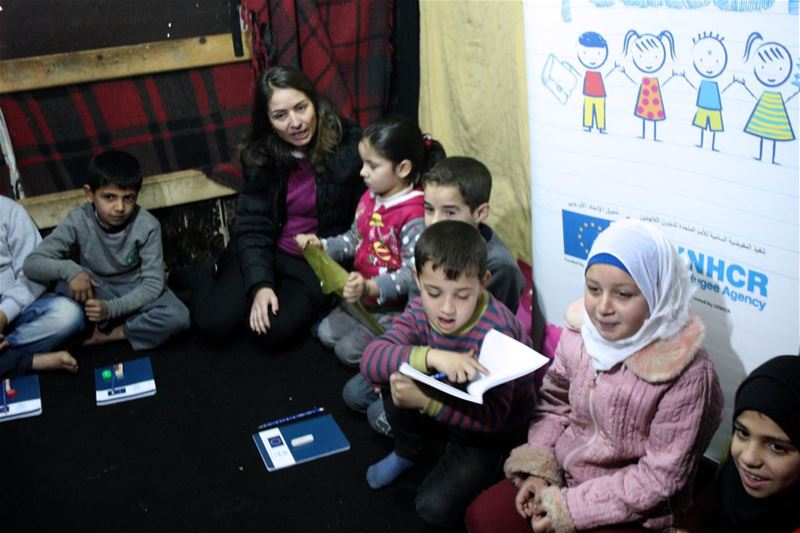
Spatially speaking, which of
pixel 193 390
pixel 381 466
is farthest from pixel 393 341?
pixel 193 390

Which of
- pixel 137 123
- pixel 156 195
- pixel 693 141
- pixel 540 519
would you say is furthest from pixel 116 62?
pixel 540 519

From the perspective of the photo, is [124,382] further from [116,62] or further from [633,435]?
[633,435]

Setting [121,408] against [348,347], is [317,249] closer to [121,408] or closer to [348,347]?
[348,347]

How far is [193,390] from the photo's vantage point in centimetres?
247

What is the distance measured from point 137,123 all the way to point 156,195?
10.7 inches

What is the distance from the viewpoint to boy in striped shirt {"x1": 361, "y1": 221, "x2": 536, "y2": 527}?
1.78m

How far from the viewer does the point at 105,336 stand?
2.70m

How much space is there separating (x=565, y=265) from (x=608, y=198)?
247mm

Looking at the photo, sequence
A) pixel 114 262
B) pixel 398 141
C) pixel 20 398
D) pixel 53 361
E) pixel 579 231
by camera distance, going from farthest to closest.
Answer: pixel 114 262, pixel 53 361, pixel 20 398, pixel 398 141, pixel 579 231

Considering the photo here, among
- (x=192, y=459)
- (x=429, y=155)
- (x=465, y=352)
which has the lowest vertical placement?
(x=192, y=459)

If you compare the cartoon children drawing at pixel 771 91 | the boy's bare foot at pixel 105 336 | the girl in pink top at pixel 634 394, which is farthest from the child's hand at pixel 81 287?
the cartoon children drawing at pixel 771 91

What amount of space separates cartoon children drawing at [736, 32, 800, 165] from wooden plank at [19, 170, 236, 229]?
2063mm

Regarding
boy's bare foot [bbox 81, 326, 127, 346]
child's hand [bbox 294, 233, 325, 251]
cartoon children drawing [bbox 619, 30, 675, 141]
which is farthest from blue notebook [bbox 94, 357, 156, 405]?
cartoon children drawing [bbox 619, 30, 675, 141]

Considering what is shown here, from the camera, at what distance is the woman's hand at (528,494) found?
1.69m
